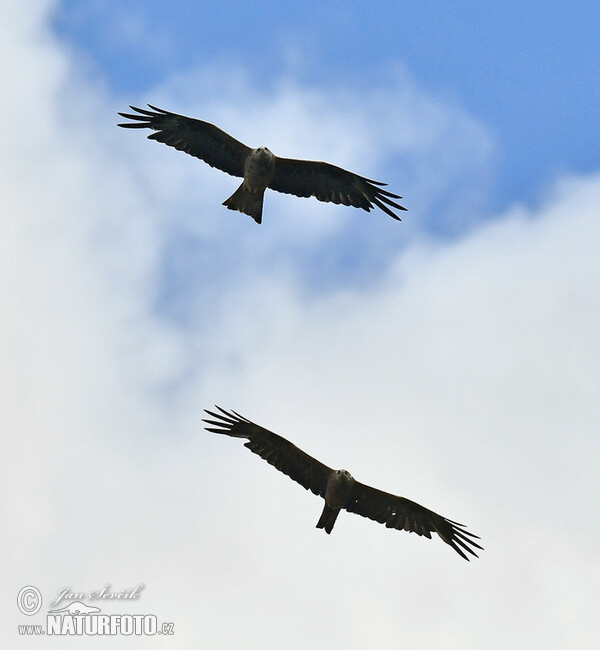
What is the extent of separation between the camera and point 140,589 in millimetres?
19750

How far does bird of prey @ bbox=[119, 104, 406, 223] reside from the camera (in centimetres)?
2138

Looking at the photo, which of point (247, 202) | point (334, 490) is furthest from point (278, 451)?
point (247, 202)

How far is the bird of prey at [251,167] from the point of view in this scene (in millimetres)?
21375

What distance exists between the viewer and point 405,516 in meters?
20.6

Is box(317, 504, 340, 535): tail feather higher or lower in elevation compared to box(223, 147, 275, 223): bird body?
lower

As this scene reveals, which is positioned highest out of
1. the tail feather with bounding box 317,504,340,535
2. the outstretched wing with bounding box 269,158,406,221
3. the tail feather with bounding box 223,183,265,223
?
the outstretched wing with bounding box 269,158,406,221

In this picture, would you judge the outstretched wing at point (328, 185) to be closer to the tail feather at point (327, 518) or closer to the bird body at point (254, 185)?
the bird body at point (254, 185)

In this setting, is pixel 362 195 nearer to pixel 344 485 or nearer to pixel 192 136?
pixel 192 136

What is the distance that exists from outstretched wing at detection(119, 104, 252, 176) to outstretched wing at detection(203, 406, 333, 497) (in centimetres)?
481

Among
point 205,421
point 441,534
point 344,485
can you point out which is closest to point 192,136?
point 205,421

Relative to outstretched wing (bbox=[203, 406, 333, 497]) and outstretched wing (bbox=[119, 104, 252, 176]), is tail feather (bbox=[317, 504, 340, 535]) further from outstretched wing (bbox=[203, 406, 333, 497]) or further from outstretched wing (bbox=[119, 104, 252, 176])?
outstretched wing (bbox=[119, 104, 252, 176])

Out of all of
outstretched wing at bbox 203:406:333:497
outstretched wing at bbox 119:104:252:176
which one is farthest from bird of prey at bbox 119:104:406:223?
outstretched wing at bbox 203:406:333:497

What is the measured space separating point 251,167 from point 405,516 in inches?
263

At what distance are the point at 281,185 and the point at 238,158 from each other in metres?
0.94
